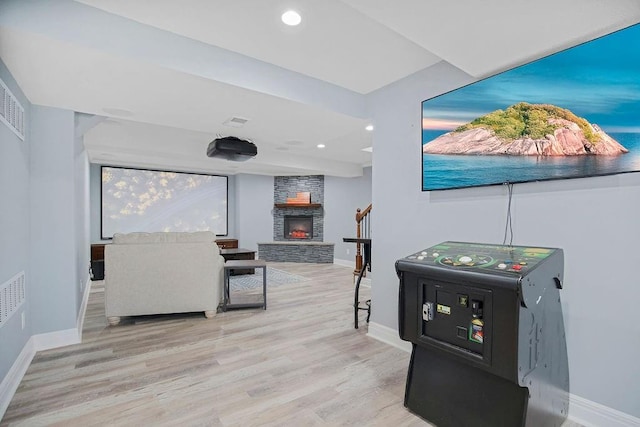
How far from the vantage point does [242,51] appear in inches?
97.0

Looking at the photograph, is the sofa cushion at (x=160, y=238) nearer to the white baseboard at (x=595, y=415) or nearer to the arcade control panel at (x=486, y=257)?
the arcade control panel at (x=486, y=257)

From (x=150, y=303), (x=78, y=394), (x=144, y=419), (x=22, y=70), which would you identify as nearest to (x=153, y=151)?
(x=150, y=303)

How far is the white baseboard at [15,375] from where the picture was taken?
1.95 meters

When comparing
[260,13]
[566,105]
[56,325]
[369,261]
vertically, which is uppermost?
[260,13]

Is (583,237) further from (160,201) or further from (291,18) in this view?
(160,201)

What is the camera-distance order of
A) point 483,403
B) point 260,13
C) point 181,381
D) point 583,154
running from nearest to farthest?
point 483,403, point 583,154, point 260,13, point 181,381

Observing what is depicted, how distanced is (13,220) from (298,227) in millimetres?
6637

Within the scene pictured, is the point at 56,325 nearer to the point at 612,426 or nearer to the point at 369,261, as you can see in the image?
the point at 369,261

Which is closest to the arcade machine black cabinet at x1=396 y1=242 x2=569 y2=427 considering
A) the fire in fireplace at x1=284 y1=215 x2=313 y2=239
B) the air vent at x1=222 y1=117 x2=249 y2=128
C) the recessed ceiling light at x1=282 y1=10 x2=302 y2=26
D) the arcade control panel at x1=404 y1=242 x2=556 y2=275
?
the arcade control panel at x1=404 y1=242 x2=556 y2=275

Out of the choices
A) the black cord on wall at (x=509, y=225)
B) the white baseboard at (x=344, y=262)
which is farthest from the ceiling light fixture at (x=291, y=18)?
the white baseboard at (x=344, y=262)

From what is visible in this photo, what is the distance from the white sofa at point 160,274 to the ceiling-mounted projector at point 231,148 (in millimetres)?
1164

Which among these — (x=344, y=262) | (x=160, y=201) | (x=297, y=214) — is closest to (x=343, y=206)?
(x=297, y=214)

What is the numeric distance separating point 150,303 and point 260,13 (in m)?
3.24

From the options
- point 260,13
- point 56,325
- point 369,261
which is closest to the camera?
point 260,13
